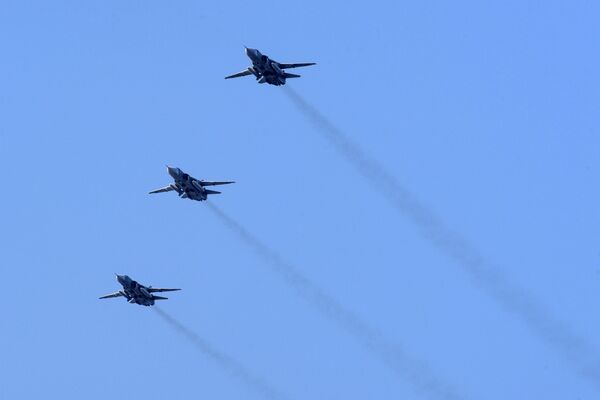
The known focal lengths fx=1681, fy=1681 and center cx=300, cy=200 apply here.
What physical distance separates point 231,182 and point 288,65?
1563cm

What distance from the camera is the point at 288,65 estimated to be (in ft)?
634

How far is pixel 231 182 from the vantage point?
19762 cm

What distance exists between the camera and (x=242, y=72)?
7721 inches

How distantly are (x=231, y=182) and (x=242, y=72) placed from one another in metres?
13.0

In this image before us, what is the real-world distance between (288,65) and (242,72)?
20.1 ft
